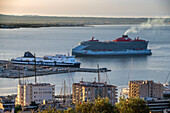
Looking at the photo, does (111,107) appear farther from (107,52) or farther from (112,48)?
(112,48)

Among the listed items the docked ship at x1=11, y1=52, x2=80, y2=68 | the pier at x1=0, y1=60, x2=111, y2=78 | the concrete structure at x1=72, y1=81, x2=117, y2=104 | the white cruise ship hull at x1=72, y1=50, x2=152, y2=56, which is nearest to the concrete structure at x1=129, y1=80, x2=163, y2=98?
the concrete structure at x1=72, y1=81, x2=117, y2=104

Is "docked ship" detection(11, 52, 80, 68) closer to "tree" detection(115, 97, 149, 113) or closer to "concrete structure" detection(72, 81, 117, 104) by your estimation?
"concrete structure" detection(72, 81, 117, 104)

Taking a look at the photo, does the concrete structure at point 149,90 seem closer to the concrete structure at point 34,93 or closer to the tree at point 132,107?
the concrete structure at point 34,93

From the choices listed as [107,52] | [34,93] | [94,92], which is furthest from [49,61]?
[94,92]

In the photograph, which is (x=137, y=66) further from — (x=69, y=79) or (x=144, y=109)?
(x=144, y=109)

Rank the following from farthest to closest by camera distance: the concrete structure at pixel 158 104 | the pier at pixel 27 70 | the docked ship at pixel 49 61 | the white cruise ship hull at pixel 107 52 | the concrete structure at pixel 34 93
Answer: the white cruise ship hull at pixel 107 52 < the docked ship at pixel 49 61 < the pier at pixel 27 70 < the concrete structure at pixel 34 93 < the concrete structure at pixel 158 104

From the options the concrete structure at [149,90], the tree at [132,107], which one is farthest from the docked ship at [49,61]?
the tree at [132,107]
